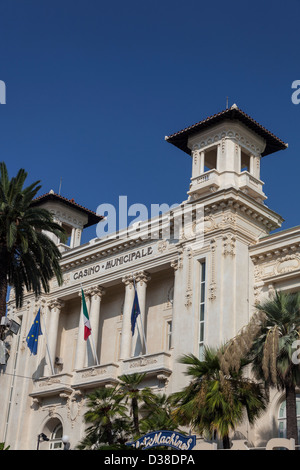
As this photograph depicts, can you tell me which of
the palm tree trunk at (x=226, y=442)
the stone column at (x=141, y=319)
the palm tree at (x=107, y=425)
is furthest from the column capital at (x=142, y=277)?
the palm tree trunk at (x=226, y=442)

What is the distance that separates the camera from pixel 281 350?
29078 millimetres

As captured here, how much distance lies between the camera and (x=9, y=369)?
167 ft

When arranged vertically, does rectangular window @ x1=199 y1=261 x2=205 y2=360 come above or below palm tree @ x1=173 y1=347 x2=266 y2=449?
above

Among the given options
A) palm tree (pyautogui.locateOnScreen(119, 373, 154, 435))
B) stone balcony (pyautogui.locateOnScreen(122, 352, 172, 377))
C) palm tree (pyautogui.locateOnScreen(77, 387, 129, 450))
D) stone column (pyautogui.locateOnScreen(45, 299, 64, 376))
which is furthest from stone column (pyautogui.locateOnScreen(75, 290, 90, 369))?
palm tree (pyautogui.locateOnScreen(77, 387, 129, 450))

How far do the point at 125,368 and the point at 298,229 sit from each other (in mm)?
12445

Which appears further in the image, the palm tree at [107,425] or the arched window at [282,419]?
the arched window at [282,419]

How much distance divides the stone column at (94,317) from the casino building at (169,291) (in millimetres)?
68

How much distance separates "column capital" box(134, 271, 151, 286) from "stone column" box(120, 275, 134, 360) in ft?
1.82

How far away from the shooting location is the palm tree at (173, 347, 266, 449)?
93.7 feet

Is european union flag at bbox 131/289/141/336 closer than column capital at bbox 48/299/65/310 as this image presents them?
Yes

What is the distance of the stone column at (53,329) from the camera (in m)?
48.1

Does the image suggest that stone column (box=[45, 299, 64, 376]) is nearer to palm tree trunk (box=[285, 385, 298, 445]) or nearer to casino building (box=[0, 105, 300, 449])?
casino building (box=[0, 105, 300, 449])

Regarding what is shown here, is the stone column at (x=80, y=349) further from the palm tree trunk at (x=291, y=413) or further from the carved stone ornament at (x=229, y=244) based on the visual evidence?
the palm tree trunk at (x=291, y=413)
